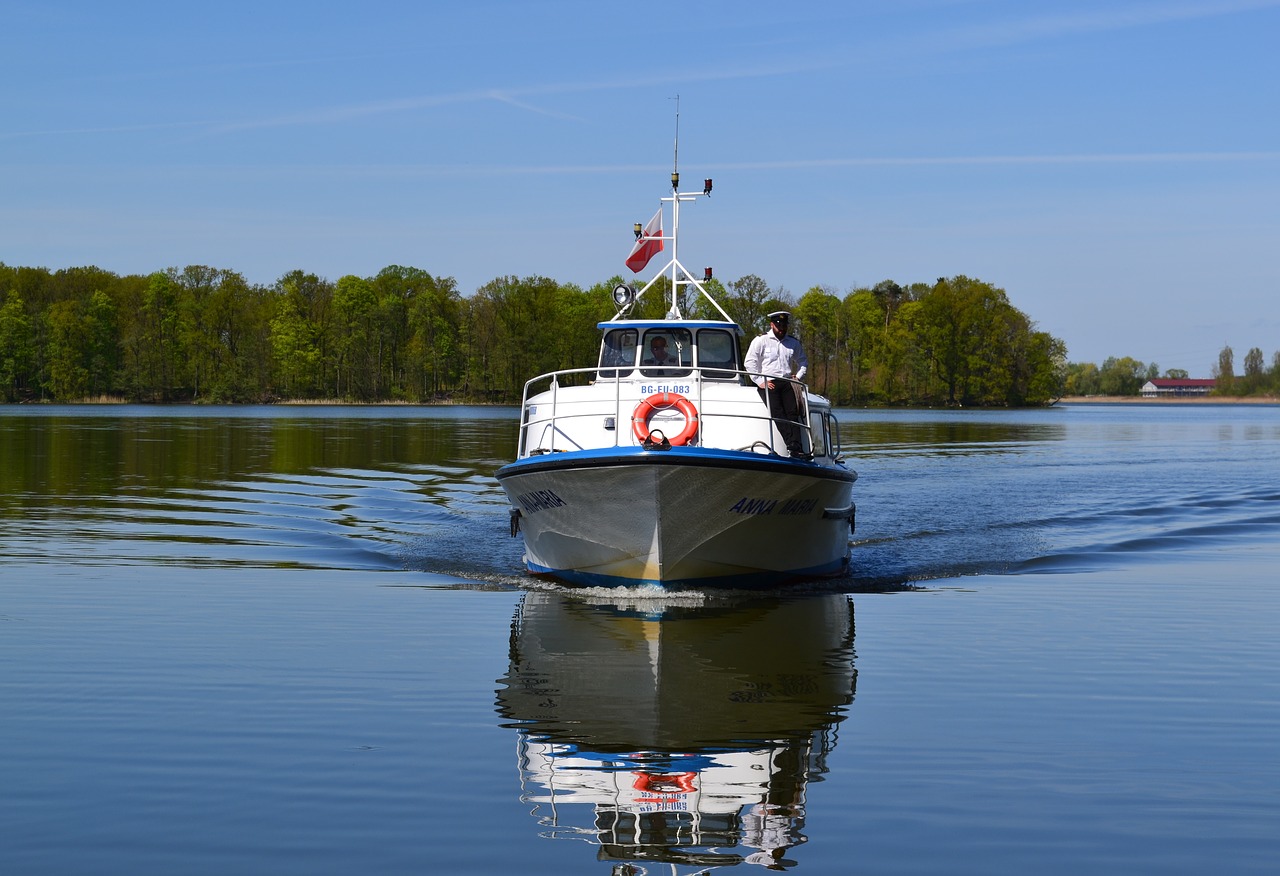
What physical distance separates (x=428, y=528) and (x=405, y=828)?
1677 cm

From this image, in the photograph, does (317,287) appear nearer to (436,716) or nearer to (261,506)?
(261,506)

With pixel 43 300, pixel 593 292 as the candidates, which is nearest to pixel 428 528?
pixel 593 292

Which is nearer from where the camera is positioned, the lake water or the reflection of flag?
the lake water

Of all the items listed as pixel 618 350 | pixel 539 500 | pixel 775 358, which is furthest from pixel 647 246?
pixel 539 500

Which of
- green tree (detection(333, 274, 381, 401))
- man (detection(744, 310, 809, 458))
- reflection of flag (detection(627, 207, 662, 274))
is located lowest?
man (detection(744, 310, 809, 458))

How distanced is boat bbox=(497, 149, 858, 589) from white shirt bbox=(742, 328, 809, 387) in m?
0.20

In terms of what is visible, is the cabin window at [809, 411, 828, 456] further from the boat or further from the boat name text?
the boat name text

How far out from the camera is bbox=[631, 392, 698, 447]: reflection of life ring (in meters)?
15.7

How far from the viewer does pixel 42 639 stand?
39.5ft

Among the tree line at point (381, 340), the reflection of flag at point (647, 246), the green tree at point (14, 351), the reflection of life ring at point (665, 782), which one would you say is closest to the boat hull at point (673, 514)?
the reflection of flag at point (647, 246)

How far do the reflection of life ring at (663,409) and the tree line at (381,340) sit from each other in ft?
340

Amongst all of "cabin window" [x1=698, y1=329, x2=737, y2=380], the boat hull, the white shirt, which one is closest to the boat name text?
the boat hull

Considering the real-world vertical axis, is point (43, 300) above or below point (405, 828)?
above

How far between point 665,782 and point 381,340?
129 meters
